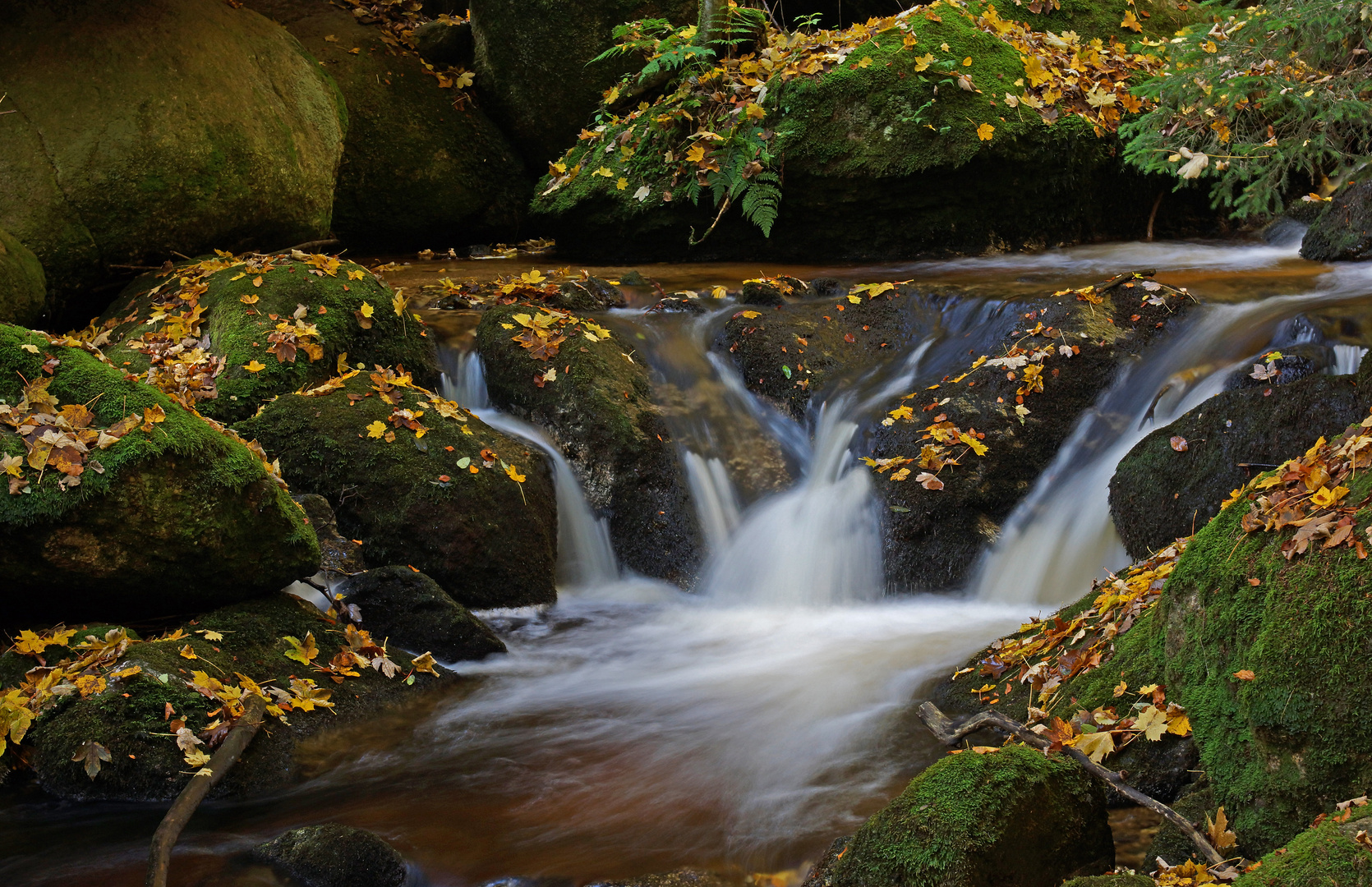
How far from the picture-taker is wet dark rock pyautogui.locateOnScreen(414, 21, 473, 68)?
12.9 meters

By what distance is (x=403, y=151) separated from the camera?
1227 centimetres

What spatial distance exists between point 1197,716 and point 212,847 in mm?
3332

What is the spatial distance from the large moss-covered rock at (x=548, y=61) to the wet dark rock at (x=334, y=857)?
10170 millimetres

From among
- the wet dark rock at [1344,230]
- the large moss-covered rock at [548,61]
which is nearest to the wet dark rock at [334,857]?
the wet dark rock at [1344,230]

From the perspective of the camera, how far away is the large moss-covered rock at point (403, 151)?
12.1 metres

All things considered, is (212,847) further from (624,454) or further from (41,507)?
(624,454)

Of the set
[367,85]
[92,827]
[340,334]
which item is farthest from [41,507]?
[367,85]

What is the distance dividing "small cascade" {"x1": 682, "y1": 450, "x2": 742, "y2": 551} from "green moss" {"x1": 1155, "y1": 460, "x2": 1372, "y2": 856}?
3.92 m

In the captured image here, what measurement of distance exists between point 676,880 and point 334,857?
3.75 feet

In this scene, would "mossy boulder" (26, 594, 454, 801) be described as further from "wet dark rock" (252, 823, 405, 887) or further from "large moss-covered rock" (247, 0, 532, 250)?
"large moss-covered rock" (247, 0, 532, 250)

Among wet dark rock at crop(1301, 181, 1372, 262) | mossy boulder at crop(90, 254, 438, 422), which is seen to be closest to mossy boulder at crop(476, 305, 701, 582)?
mossy boulder at crop(90, 254, 438, 422)

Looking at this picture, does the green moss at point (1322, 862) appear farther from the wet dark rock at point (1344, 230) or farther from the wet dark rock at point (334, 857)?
the wet dark rock at point (1344, 230)

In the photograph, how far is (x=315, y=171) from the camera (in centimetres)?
957

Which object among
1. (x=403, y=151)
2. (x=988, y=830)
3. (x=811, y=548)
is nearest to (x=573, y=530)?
(x=811, y=548)
